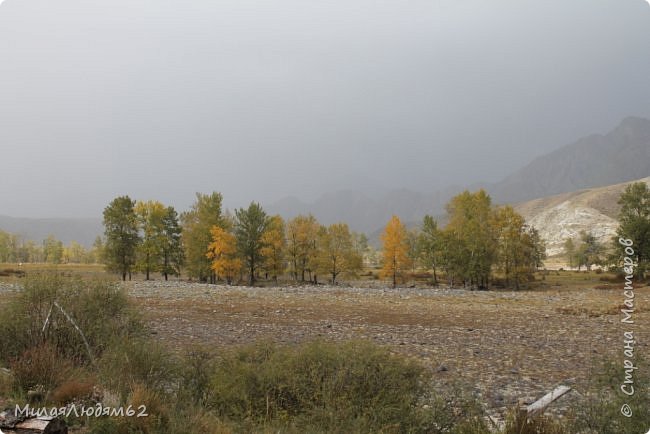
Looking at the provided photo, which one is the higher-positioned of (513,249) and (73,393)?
(513,249)

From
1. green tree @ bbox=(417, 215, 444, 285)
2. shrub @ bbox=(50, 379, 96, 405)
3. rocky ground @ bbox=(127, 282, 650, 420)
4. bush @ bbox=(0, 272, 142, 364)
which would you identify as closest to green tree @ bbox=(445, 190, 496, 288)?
green tree @ bbox=(417, 215, 444, 285)

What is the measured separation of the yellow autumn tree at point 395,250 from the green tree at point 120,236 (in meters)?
35.8

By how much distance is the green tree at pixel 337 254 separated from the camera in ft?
207

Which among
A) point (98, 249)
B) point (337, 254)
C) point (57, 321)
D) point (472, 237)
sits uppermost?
point (98, 249)

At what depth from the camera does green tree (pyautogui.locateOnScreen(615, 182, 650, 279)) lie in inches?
1795

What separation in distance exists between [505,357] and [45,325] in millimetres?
14635

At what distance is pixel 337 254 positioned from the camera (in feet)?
209

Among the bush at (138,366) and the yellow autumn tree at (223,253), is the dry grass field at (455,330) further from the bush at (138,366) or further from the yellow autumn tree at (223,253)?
the yellow autumn tree at (223,253)

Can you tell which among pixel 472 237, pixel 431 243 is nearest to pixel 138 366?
pixel 472 237

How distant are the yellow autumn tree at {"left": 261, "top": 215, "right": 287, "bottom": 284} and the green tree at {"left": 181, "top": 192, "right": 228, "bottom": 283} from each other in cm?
667

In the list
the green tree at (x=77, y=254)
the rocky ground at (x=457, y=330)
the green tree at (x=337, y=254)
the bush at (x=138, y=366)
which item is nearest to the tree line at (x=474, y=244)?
the green tree at (x=337, y=254)

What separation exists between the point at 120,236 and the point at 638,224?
6411 cm

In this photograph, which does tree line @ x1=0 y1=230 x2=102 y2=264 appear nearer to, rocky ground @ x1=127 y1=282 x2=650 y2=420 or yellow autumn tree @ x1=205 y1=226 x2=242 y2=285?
yellow autumn tree @ x1=205 y1=226 x2=242 y2=285

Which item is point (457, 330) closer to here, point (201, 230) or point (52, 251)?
point (201, 230)
